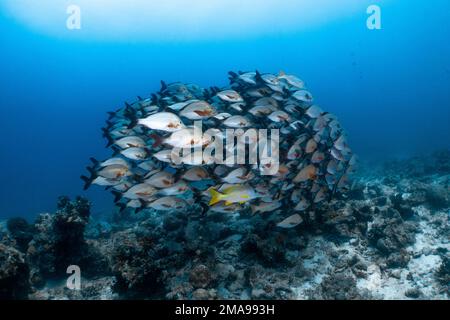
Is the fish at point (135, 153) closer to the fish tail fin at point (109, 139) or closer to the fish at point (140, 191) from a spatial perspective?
the fish tail fin at point (109, 139)

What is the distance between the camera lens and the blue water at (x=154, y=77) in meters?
78.1

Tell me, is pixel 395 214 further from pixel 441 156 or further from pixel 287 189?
pixel 441 156

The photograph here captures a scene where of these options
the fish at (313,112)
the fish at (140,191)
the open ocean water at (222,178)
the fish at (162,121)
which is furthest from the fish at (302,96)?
the fish at (140,191)

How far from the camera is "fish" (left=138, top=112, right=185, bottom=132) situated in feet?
18.5

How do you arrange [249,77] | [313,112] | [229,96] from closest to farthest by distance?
[229,96] < [313,112] < [249,77]

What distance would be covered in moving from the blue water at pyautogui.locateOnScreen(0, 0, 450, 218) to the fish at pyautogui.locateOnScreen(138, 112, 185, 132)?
63.3 m

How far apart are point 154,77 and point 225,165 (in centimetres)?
9628

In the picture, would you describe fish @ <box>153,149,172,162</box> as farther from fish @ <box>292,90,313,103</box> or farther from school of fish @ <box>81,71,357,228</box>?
fish @ <box>292,90,313,103</box>

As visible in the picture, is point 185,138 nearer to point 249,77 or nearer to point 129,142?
point 129,142

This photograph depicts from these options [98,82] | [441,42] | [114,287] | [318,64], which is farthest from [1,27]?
[441,42]

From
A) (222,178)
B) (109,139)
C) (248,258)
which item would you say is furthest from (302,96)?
(109,139)

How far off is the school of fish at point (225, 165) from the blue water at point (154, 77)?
6197cm

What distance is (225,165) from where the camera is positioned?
6465 mm

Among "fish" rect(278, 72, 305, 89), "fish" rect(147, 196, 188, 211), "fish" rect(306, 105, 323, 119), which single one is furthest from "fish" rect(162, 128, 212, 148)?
"fish" rect(278, 72, 305, 89)
